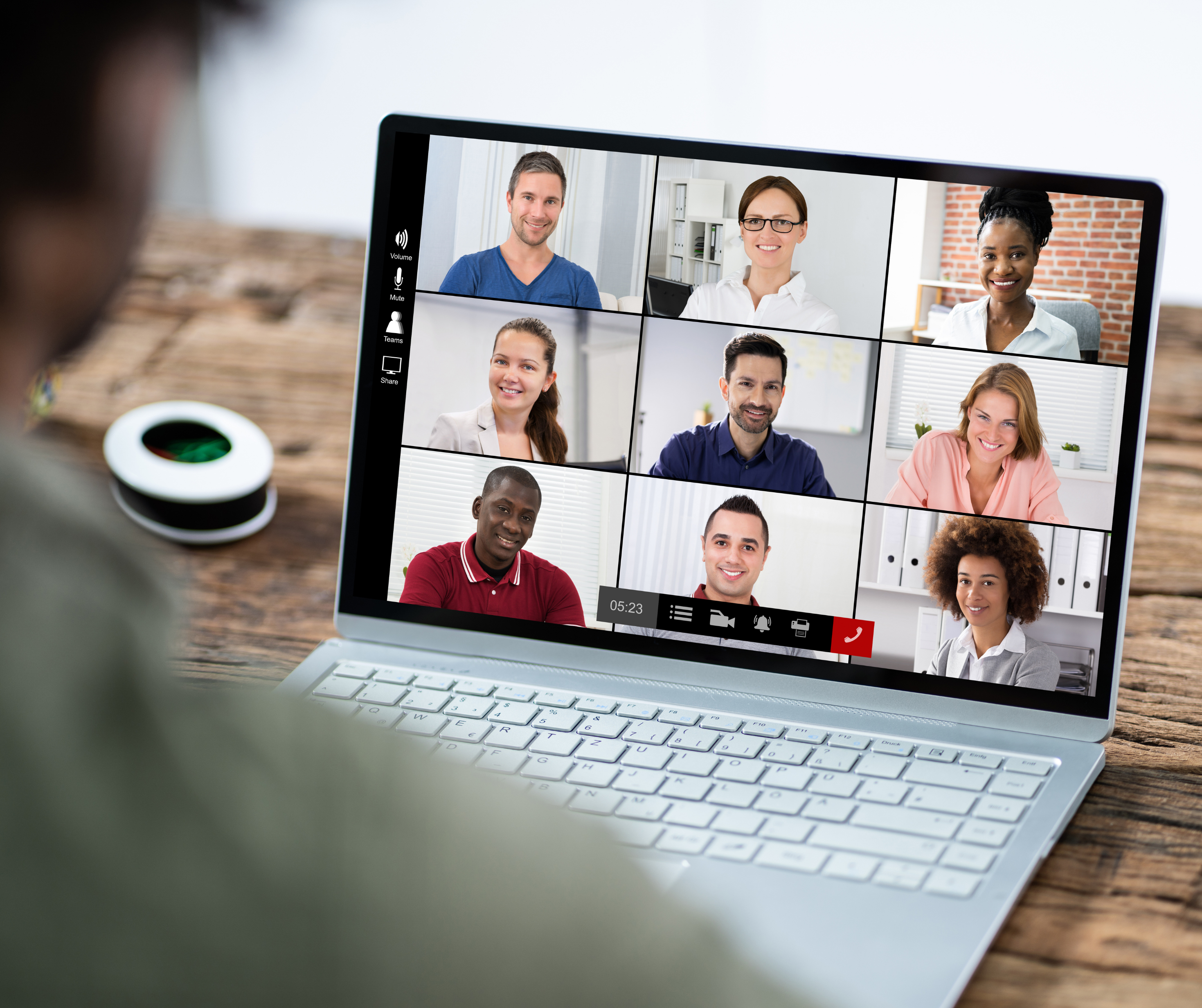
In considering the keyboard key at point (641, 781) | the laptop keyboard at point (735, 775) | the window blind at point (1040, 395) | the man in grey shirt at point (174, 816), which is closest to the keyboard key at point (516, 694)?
the laptop keyboard at point (735, 775)

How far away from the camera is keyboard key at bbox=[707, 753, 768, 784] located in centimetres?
64

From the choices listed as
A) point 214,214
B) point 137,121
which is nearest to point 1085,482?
point 137,121

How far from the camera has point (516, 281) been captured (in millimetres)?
756

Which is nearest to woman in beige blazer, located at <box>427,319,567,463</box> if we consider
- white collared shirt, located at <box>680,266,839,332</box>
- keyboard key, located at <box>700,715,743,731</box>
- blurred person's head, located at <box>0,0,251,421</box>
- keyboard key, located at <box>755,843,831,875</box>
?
white collared shirt, located at <box>680,266,839,332</box>

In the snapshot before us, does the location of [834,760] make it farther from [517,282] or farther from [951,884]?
[517,282]

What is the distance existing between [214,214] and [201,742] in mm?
1536

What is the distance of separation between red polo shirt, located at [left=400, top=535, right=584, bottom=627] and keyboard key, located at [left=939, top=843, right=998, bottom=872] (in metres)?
0.31

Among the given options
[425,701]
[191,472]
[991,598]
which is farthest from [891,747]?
[191,472]

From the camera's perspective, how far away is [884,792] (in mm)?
622

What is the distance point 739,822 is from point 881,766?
4.5 inches

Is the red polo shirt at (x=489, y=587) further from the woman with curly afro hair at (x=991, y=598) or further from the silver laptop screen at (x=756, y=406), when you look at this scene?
the woman with curly afro hair at (x=991, y=598)

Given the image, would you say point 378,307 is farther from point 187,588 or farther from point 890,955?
point 890,955

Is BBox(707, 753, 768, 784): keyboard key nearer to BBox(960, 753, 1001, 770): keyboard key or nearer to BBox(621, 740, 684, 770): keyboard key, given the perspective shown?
BBox(621, 740, 684, 770): keyboard key

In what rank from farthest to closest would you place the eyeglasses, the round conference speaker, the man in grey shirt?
1. the round conference speaker
2. the eyeglasses
3. the man in grey shirt
